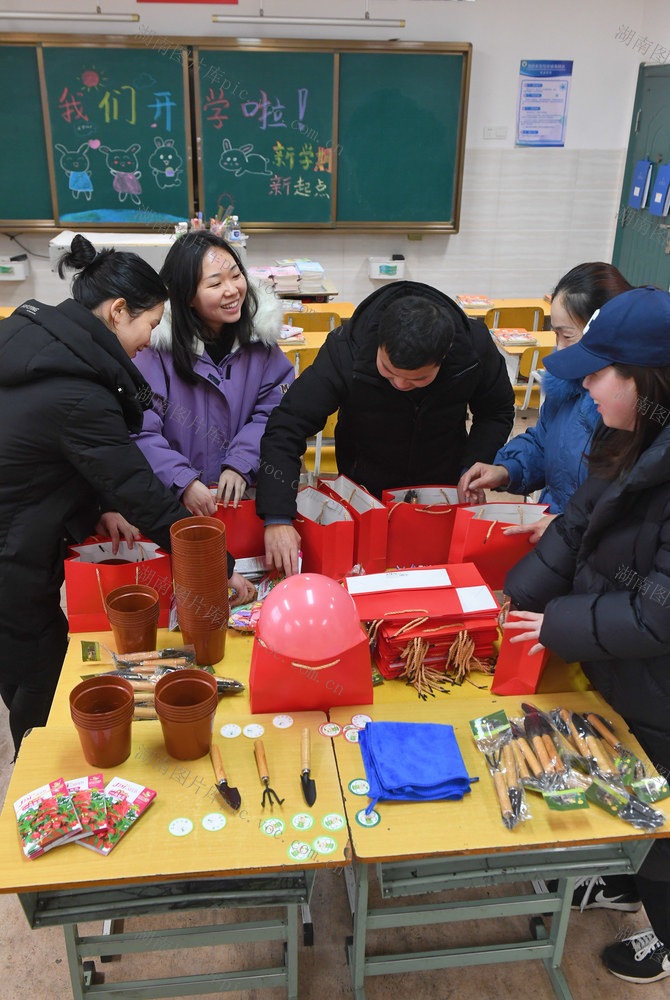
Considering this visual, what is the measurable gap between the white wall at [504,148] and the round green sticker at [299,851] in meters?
5.62

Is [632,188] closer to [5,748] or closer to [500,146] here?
[500,146]

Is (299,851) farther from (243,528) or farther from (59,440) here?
(59,440)

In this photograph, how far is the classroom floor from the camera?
198 cm

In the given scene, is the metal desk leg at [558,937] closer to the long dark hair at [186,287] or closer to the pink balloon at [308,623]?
the pink balloon at [308,623]

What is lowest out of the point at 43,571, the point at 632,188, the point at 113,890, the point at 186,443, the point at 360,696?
the point at 113,890

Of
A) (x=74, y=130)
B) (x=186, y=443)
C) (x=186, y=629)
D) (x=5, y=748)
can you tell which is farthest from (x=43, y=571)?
(x=74, y=130)

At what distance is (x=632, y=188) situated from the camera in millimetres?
6238

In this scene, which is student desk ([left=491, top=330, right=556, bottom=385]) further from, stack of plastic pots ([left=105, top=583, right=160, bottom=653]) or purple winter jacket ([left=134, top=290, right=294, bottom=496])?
stack of plastic pots ([left=105, top=583, right=160, bottom=653])

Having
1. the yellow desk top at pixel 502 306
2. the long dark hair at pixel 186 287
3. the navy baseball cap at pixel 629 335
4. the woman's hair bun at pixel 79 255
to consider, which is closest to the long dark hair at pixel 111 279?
the woman's hair bun at pixel 79 255

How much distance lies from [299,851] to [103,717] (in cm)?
43

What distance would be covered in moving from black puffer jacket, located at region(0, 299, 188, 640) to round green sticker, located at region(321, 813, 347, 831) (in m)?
0.77

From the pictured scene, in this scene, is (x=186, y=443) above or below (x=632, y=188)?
below

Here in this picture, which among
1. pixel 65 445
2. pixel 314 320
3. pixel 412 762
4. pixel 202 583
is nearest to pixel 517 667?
pixel 412 762

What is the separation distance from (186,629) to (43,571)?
456 mm
